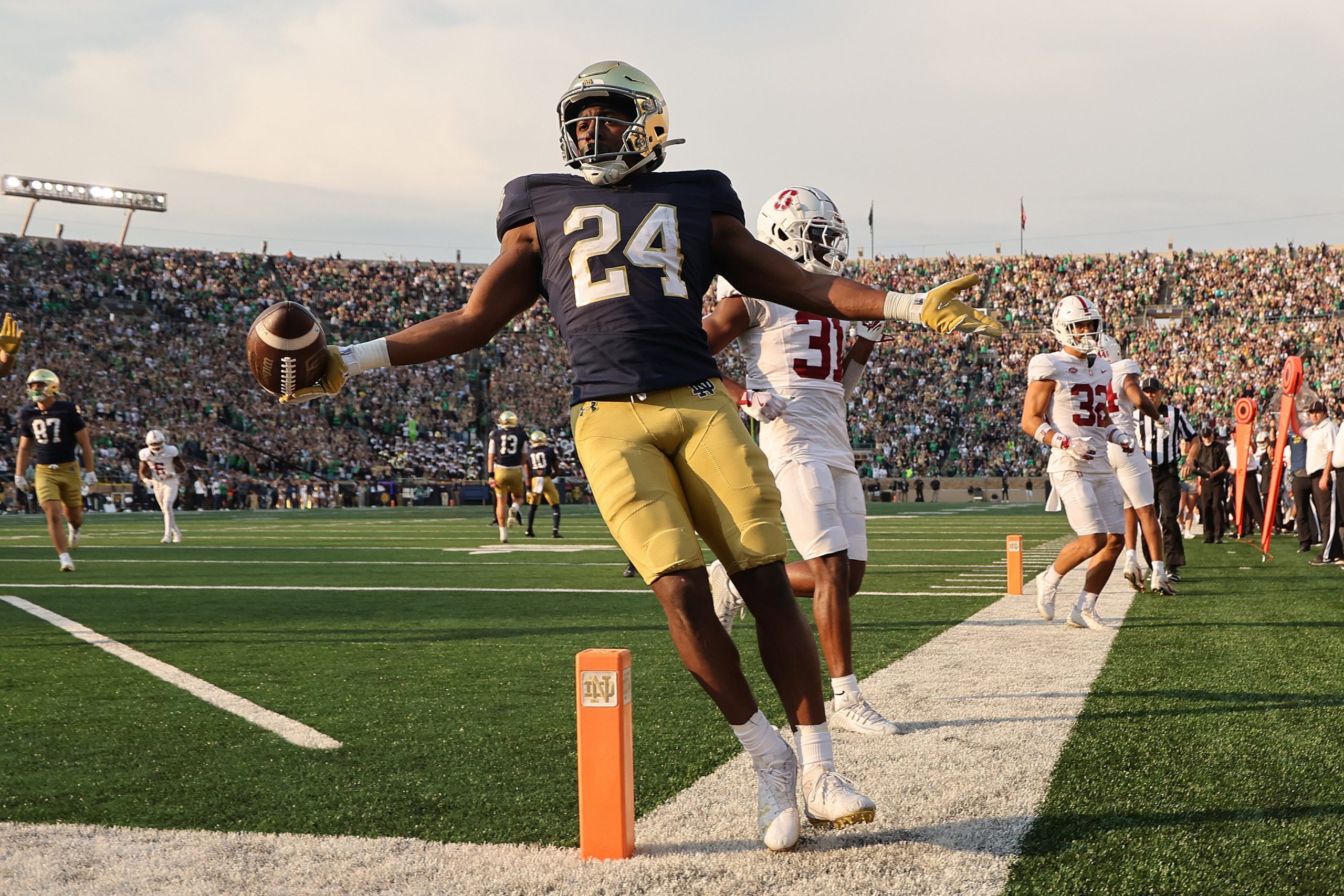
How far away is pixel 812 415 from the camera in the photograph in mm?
4961

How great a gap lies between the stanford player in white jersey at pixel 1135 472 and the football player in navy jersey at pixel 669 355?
5.88 metres

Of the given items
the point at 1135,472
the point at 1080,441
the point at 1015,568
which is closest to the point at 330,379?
the point at 1080,441

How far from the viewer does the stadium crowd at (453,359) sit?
38.3 m

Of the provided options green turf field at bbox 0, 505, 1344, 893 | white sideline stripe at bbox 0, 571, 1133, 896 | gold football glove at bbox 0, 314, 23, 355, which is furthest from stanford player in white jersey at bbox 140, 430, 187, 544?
white sideline stripe at bbox 0, 571, 1133, 896

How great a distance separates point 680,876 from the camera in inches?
106

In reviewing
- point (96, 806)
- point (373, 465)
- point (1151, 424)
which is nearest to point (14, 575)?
point (96, 806)

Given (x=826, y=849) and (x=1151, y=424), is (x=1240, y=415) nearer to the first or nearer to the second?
(x=1151, y=424)

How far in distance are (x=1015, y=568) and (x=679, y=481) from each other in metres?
6.33

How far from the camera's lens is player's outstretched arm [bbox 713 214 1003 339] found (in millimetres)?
2938

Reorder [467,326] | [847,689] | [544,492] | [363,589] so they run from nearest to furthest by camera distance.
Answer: [467,326], [847,689], [363,589], [544,492]

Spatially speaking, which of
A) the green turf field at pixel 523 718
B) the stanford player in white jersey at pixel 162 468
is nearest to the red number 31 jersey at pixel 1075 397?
the green turf field at pixel 523 718

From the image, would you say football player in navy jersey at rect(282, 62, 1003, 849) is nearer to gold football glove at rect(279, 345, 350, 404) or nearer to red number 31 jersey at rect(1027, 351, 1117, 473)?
gold football glove at rect(279, 345, 350, 404)

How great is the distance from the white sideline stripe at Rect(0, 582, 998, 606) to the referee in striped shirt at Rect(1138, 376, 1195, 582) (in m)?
2.33

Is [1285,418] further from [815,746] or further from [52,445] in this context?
[52,445]
